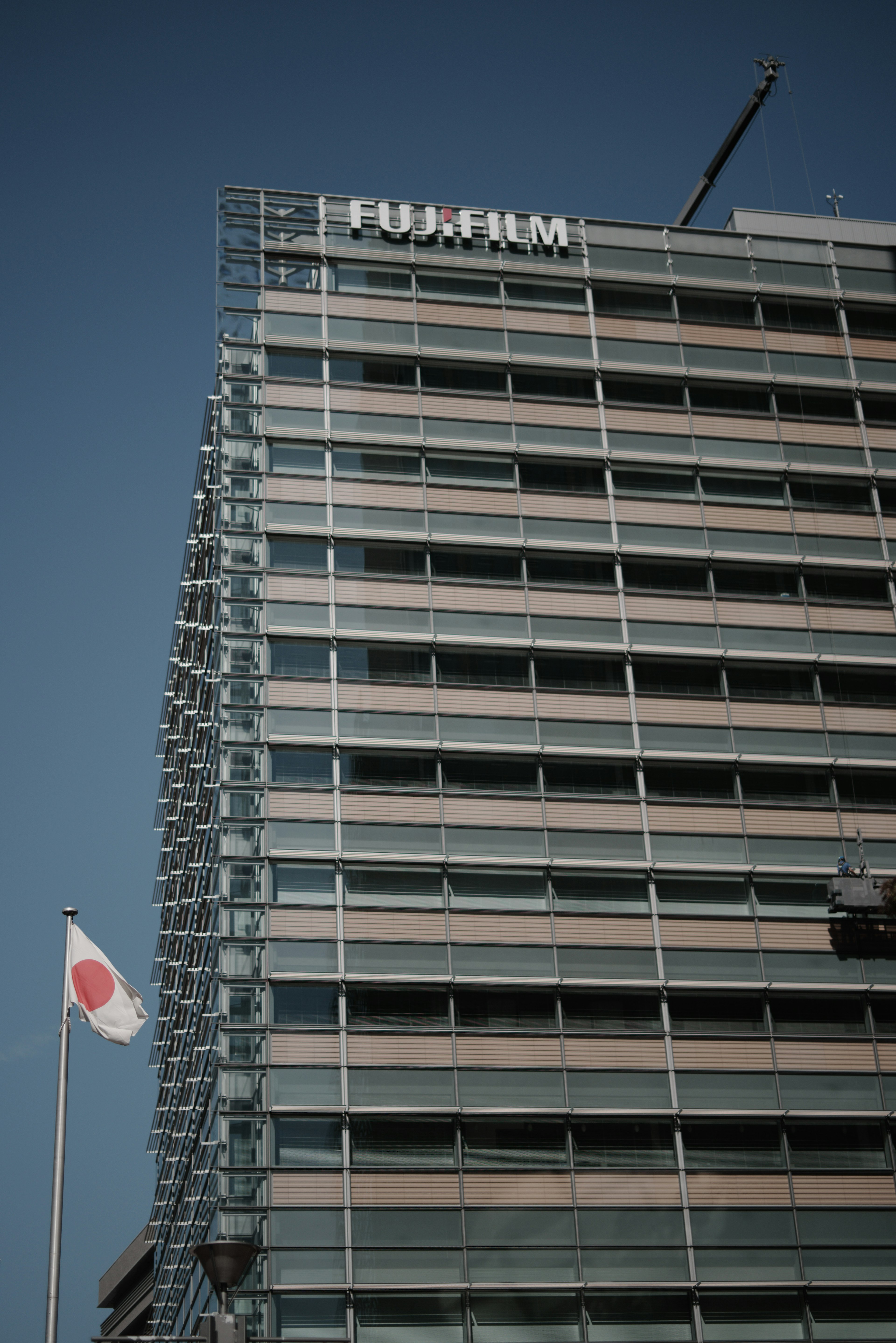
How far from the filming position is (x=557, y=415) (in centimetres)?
5294

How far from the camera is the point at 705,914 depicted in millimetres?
46344

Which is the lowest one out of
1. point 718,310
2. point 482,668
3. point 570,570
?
point 482,668

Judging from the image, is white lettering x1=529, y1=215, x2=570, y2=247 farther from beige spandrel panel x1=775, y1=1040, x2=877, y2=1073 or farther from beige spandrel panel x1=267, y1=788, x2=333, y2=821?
beige spandrel panel x1=775, y1=1040, x2=877, y2=1073

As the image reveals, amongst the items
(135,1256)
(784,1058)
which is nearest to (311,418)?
(784,1058)

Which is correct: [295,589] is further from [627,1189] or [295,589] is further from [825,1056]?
[825,1056]

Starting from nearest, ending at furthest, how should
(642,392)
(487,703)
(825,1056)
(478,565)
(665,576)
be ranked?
1. (825,1056)
2. (487,703)
3. (478,565)
4. (665,576)
5. (642,392)

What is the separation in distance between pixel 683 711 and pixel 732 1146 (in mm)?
12790

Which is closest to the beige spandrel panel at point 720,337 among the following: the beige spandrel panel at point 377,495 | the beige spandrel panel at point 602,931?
the beige spandrel panel at point 377,495

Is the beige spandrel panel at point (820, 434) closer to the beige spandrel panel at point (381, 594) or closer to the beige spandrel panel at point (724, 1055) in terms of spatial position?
the beige spandrel panel at point (381, 594)

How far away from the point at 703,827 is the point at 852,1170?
33.5 feet

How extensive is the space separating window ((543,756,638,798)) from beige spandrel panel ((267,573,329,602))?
8368 mm

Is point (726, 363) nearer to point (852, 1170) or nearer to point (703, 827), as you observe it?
point (703, 827)

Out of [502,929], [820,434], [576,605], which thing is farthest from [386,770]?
[820,434]

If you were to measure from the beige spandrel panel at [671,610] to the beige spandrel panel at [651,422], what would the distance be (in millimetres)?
5527
